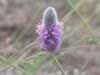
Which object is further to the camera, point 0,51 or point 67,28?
point 67,28

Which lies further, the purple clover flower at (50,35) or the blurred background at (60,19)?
the blurred background at (60,19)

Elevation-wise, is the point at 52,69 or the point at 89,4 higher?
the point at 89,4

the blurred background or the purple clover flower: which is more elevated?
the blurred background

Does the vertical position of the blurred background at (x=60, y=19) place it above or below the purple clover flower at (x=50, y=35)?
above

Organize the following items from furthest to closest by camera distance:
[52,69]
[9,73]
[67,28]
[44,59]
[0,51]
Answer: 1. [67,28]
2. [0,51]
3. [52,69]
4. [9,73]
5. [44,59]

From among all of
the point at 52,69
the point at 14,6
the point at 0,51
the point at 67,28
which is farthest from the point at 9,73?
the point at 14,6

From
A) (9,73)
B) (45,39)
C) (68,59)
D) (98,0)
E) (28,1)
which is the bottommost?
(45,39)

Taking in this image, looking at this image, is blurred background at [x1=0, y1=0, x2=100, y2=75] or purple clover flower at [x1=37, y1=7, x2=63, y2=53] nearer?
purple clover flower at [x1=37, y1=7, x2=63, y2=53]

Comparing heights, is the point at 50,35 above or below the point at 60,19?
below

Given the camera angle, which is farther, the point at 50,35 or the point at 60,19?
the point at 60,19

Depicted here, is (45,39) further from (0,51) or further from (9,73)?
(0,51)

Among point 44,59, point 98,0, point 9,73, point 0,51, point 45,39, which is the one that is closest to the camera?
point 45,39
